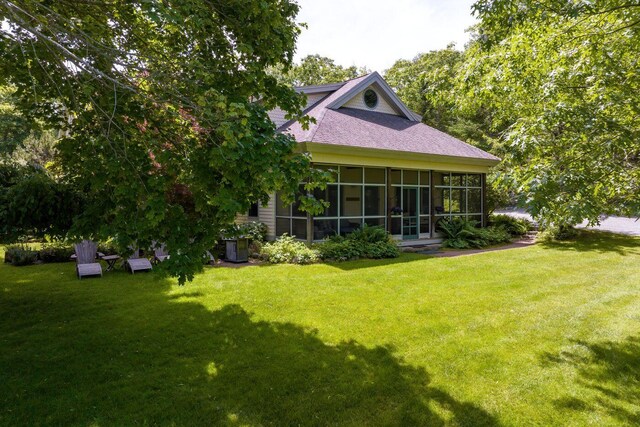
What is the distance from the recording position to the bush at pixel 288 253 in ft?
37.0

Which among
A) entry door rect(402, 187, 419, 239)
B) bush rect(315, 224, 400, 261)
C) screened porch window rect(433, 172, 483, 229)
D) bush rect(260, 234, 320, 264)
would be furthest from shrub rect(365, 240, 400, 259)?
screened porch window rect(433, 172, 483, 229)

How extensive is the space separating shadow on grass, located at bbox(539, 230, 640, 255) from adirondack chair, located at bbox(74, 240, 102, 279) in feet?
50.3

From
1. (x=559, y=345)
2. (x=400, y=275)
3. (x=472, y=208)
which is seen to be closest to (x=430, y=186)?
(x=472, y=208)

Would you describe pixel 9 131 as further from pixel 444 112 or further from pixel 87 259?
pixel 444 112

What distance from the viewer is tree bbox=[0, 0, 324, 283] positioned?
3.93m

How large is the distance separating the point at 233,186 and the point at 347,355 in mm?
2778

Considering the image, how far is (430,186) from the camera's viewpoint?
53.7 ft

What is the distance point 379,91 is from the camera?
18.1 meters

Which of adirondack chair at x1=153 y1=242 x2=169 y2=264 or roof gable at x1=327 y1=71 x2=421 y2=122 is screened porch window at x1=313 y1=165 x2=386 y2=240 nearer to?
roof gable at x1=327 y1=71 x2=421 y2=122

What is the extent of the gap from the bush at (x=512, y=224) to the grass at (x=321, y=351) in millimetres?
9304

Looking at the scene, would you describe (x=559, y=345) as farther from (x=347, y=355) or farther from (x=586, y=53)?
(x=586, y=53)

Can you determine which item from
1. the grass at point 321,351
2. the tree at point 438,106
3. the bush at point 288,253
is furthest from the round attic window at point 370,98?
the grass at point 321,351

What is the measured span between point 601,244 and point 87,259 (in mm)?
18197

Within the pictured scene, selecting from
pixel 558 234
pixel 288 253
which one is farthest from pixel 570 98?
pixel 558 234
